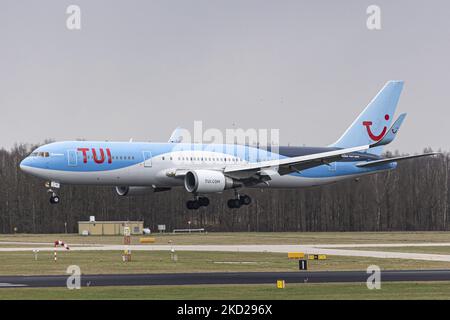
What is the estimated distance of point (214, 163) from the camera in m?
83.4

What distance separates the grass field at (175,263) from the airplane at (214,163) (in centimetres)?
1144

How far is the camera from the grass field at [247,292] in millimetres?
37531

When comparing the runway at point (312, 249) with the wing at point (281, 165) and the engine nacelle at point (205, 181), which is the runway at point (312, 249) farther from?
the wing at point (281, 165)

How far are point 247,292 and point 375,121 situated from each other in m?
56.4

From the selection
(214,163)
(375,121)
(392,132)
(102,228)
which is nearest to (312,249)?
(214,163)

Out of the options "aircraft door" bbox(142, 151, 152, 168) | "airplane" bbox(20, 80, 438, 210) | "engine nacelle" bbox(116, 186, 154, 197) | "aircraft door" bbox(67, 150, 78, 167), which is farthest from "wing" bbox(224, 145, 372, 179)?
"aircraft door" bbox(67, 150, 78, 167)

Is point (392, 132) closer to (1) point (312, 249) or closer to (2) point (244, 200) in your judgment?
(2) point (244, 200)

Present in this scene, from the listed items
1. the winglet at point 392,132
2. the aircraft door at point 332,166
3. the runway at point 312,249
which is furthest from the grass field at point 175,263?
the aircraft door at point 332,166

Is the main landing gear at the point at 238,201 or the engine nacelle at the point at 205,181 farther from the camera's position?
the main landing gear at the point at 238,201

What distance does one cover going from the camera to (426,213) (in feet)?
417
